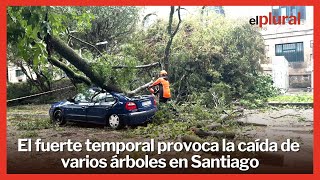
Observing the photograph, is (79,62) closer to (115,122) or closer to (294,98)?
(115,122)

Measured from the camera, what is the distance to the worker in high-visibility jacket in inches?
257

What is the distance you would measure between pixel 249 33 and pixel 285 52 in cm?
82

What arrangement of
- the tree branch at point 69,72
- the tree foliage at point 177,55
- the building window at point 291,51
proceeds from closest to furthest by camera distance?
the building window at point 291,51
the tree foliage at point 177,55
the tree branch at point 69,72

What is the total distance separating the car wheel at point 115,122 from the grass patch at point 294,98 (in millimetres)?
2914

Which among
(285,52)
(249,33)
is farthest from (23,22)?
(285,52)

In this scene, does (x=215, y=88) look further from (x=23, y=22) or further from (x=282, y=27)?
(x=23, y=22)

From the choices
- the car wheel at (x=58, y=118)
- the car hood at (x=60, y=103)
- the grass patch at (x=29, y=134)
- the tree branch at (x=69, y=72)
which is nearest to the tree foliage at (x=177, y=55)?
the tree branch at (x=69, y=72)

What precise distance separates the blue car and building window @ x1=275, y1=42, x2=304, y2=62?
2716 mm

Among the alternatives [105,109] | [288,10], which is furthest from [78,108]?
[288,10]

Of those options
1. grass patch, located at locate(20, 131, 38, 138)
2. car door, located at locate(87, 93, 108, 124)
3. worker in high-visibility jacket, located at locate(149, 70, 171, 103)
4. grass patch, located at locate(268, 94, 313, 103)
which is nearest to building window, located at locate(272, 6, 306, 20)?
grass patch, located at locate(268, 94, 313, 103)

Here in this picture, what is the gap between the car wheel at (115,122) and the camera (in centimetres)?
630

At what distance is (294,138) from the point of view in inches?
197

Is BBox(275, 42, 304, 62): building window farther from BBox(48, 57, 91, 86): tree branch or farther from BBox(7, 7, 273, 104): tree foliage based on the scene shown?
BBox(48, 57, 91, 86): tree branch

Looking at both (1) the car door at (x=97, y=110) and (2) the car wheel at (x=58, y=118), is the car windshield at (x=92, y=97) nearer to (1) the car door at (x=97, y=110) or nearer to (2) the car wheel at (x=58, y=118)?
(1) the car door at (x=97, y=110)
